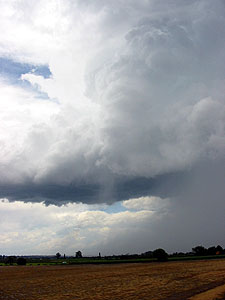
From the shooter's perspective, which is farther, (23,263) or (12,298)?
(23,263)

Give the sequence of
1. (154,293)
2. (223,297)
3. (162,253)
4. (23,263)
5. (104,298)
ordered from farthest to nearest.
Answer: (23,263)
(162,253)
(154,293)
(104,298)
(223,297)

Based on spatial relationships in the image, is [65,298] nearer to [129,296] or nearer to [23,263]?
[129,296]

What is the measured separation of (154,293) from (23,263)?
6947 inches

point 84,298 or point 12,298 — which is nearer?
point 84,298

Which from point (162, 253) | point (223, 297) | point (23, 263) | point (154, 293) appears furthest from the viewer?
point (23, 263)

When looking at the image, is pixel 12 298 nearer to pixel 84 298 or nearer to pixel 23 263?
pixel 84 298

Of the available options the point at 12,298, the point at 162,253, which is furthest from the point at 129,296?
the point at 162,253

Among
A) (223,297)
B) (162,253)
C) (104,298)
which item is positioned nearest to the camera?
(223,297)

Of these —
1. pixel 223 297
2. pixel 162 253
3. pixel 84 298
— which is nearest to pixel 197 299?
pixel 223 297

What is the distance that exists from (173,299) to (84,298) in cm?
1026

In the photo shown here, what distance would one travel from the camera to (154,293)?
35719 mm

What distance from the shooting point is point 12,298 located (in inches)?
1416

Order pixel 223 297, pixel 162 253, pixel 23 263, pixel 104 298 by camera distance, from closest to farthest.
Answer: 1. pixel 223 297
2. pixel 104 298
3. pixel 162 253
4. pixel 23 263

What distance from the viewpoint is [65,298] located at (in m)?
34.6
